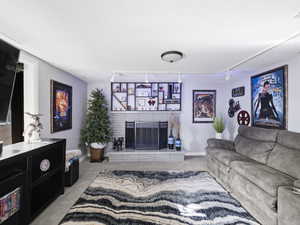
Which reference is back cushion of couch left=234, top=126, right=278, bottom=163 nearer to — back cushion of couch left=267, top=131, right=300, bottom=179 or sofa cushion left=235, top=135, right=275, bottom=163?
sofa cushion left=235, top=135, right=275, bottom=163

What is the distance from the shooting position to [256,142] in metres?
2.83

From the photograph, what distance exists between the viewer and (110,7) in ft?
4.31

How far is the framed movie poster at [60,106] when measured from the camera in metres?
2.97

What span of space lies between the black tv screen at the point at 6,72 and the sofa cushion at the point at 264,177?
3.33 m

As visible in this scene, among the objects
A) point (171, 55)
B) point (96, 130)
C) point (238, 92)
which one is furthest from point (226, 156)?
point (96, 130)

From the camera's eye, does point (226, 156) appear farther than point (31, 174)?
Yes

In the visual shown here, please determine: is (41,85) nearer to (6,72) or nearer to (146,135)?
(6,72)

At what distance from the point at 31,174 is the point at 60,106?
1683 millimetres

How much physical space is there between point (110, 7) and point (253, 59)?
261 centimetres

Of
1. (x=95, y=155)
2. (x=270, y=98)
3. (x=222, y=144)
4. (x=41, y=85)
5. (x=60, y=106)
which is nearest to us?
(x=41, y=85)

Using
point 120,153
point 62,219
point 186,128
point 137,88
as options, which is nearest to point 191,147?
point 186,128

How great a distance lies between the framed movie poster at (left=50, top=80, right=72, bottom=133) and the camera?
9.73 ft

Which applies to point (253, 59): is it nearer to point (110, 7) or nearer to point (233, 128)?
point (233, 128)

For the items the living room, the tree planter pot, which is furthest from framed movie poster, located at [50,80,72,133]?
the tree planter pot
